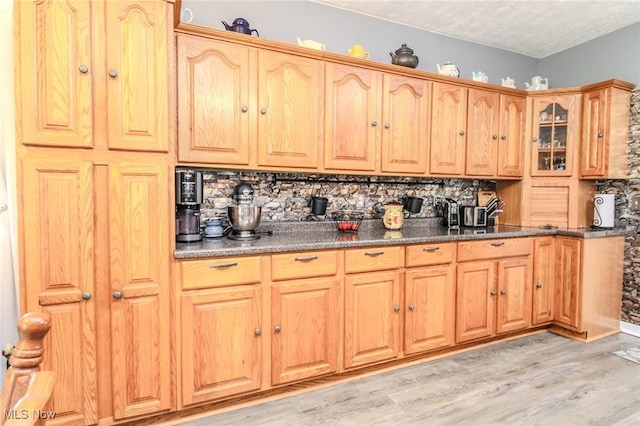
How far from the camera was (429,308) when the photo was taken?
2631mm

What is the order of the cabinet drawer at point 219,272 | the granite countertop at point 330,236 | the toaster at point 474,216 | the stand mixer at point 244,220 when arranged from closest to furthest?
the cabinet drawer at point 219,272, the granite countertop at point 330,236, the stand mixer at point 244,220, the toaster at point 474,216

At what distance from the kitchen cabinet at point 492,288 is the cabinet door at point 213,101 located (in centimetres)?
184

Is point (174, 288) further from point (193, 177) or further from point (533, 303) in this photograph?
point (533, 303)

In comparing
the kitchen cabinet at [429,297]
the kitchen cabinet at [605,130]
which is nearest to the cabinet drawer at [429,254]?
the kitchen cabinet at [429,297]

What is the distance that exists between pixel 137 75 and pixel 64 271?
40.2 inches

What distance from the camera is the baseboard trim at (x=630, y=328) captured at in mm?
3213

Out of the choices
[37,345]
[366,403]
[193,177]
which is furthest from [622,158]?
[37,345]

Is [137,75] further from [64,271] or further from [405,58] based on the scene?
[405,58]

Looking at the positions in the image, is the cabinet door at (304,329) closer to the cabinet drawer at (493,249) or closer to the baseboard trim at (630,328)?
the cabinet drawer at (493,249)

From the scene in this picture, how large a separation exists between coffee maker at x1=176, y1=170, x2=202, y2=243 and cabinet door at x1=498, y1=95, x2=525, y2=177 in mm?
2699

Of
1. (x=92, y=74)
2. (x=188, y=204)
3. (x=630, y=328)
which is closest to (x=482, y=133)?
(x=630, y=328)

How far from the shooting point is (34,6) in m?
1.61

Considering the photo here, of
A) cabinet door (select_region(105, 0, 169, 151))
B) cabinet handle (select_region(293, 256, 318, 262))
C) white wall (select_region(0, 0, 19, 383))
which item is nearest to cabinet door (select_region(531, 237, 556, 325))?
cabinet handle (select_region(293, 256, 318, 262))

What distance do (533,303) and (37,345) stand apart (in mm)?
3494
